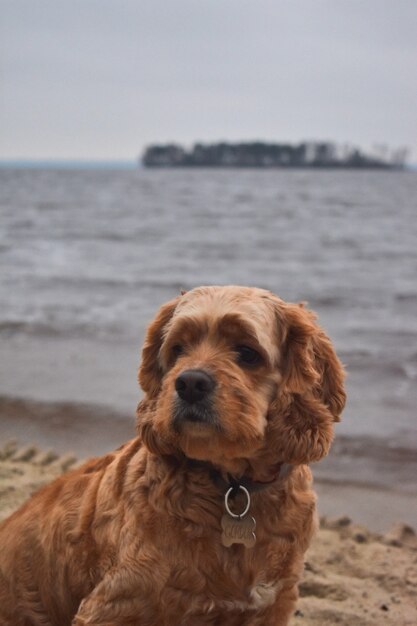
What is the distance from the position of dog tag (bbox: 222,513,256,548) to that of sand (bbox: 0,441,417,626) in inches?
57.0

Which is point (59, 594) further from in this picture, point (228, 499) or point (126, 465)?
point (228, 499)

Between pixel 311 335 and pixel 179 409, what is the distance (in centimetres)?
66

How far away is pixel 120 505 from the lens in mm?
3531

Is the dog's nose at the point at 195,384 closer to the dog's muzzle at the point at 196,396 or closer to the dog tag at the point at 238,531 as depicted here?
the dog's muzzle at the point at 196,396

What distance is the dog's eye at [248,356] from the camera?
3.39 metres

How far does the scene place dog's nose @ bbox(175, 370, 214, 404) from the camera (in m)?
3.19

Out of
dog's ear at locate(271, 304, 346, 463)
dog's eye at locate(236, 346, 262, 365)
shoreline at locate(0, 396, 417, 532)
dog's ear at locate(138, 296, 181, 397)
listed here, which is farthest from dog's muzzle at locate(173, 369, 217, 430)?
shoreline at locate(0, 396, 417, 532)

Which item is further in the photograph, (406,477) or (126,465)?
(406,477)

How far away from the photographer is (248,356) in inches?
134

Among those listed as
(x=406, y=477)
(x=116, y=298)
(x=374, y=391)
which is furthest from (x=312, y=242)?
(x=406, y=477)

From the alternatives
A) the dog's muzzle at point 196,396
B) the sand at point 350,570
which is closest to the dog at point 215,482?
the dog's muzzle at point 196,396

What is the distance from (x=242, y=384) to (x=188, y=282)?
1408 centimetres

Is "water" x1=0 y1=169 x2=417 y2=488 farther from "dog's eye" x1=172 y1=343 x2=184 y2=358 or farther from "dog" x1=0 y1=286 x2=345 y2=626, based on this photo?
"dog's eye" x1=172 y1=343 x2=184 y2=358

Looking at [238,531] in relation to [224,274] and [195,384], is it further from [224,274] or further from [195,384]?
[224,274]
